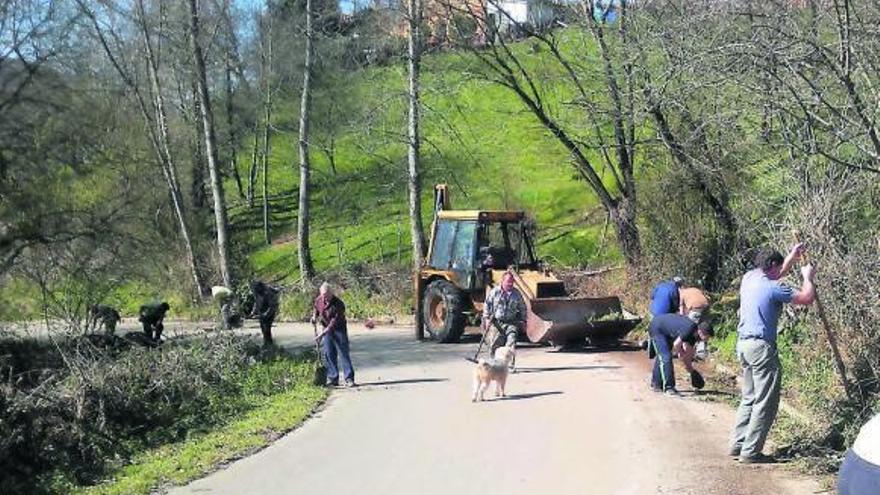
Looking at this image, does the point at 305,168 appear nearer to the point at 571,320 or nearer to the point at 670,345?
the point at 571,320

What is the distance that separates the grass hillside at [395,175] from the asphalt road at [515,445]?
12.8 metres

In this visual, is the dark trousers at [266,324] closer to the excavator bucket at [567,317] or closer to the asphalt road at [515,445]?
the asphalt road at [515,445]

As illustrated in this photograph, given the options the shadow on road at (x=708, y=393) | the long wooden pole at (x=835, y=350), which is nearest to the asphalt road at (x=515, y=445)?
the shadow on road at (x=708, y=393)

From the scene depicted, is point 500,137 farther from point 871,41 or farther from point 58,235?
point 871,41

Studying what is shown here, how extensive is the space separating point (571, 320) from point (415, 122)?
11.5 m

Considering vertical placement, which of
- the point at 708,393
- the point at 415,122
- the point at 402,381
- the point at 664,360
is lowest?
the point at 708,393

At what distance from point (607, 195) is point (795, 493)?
13645 mm

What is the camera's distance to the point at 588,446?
→ 10250 mm

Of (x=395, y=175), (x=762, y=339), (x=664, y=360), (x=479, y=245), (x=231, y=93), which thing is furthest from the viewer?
(x=231, y=93)

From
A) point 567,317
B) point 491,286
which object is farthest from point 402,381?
point 491,286

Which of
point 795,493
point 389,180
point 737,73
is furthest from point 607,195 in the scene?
point 389,180

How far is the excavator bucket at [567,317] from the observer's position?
57.6 feet

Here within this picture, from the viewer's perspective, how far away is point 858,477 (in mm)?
4250

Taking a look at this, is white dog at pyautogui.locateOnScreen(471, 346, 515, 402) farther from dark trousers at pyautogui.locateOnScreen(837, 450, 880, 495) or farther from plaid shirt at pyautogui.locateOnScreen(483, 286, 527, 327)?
dark trousers at pyautogui.locateOnScreen(837, 450, 880, 495)
